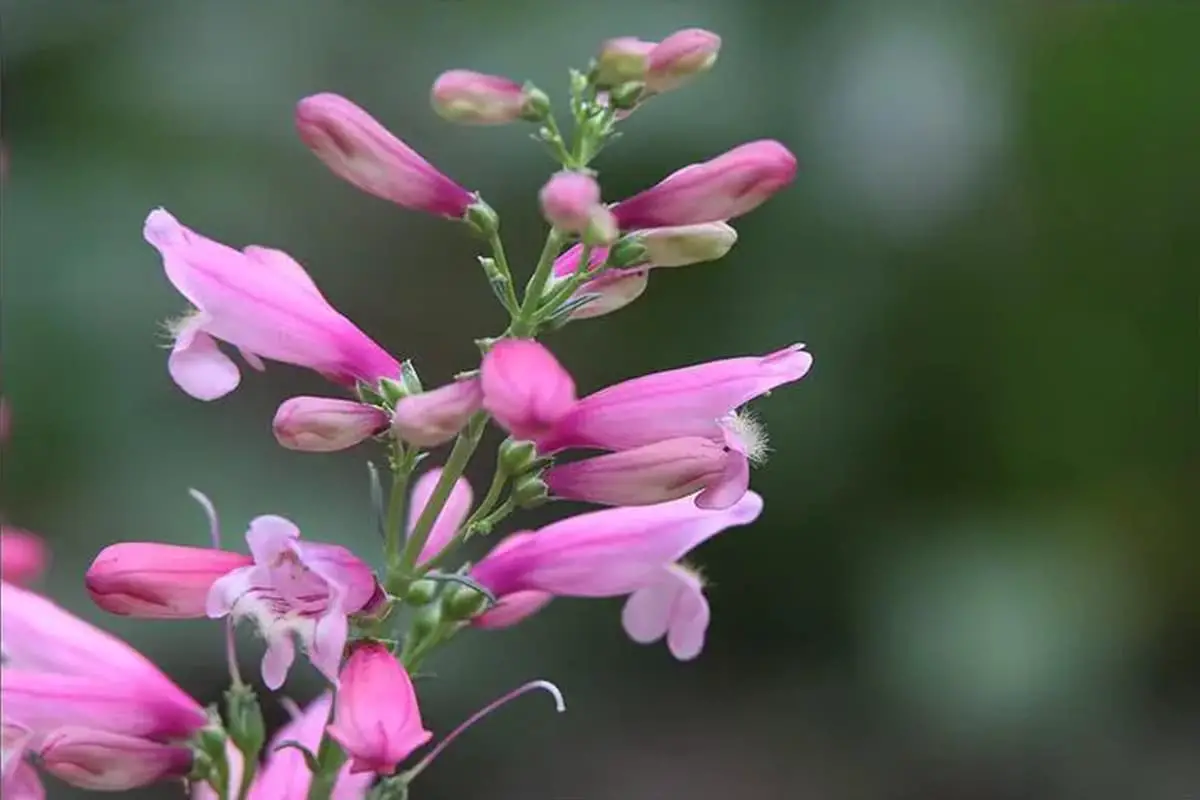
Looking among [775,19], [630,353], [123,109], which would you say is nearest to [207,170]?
[123,109]

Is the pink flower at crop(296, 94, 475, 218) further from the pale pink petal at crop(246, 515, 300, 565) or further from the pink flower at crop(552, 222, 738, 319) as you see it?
the pale pink petal at crop(246, 515, 300, 565)

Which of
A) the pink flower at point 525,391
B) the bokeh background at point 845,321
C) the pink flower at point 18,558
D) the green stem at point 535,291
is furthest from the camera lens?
the bokeh background at point 845,321

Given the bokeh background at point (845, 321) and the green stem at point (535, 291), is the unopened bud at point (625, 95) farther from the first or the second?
the bokeh background at point (845, 321)

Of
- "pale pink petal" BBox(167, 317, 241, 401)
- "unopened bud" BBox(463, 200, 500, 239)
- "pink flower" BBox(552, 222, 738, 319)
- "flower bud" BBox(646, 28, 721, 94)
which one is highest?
"flower bud" BBox(646, 28, 721, 94)

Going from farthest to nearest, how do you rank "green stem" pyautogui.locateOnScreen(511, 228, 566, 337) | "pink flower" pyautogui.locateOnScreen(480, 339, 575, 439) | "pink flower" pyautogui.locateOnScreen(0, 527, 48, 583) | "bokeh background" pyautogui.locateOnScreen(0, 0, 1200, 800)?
1. "bokeh background" pyautogui.locateOnScreen(0, 0, 1200, 800)
2. "pink flower" pyautogui.locateOnScreen(0, 527, 48, 583)
3. "green stem" pyautogui.locateOnScreen(511, 228, 566, 337)
4. "pink flower" pyautogui.locateOnScreen(480, 339, 575, 439)

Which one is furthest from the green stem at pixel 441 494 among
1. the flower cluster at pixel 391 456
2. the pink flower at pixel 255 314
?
the pink flower at pixel 255 314

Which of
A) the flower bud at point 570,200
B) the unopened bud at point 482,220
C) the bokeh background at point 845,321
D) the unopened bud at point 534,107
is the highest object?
the unopened bud at point 534,107

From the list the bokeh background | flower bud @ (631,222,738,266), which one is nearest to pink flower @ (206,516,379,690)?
flower bud @ (631,222,738,266)
